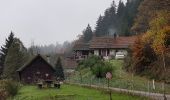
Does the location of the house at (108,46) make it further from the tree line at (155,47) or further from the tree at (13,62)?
the tree line at (155,47)

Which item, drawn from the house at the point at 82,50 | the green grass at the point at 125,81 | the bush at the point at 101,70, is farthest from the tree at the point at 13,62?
the bush at the point at 101,70

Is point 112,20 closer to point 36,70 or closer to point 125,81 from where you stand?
point 36,70

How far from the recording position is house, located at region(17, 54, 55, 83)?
76.1m

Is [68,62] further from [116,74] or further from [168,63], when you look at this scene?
[168,63]

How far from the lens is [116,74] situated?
63344 millimetres

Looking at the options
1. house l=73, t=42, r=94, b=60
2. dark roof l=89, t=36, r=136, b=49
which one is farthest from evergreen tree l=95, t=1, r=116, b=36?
dark roof l=89, t=36, r=136, b=49

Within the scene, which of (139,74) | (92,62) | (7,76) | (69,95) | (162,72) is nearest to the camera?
(69,95)

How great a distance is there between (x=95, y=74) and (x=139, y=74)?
19.6 feet

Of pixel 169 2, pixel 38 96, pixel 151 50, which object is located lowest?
pixel 38 96

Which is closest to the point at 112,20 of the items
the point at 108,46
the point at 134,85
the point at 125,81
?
the point at 108,46

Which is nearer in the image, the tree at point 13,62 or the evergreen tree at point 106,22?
the tree at point 13,62

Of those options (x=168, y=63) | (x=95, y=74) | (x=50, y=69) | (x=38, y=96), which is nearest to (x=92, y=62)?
(x=50, y=69)

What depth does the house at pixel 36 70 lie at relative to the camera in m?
76.1

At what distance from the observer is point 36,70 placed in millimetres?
76938
